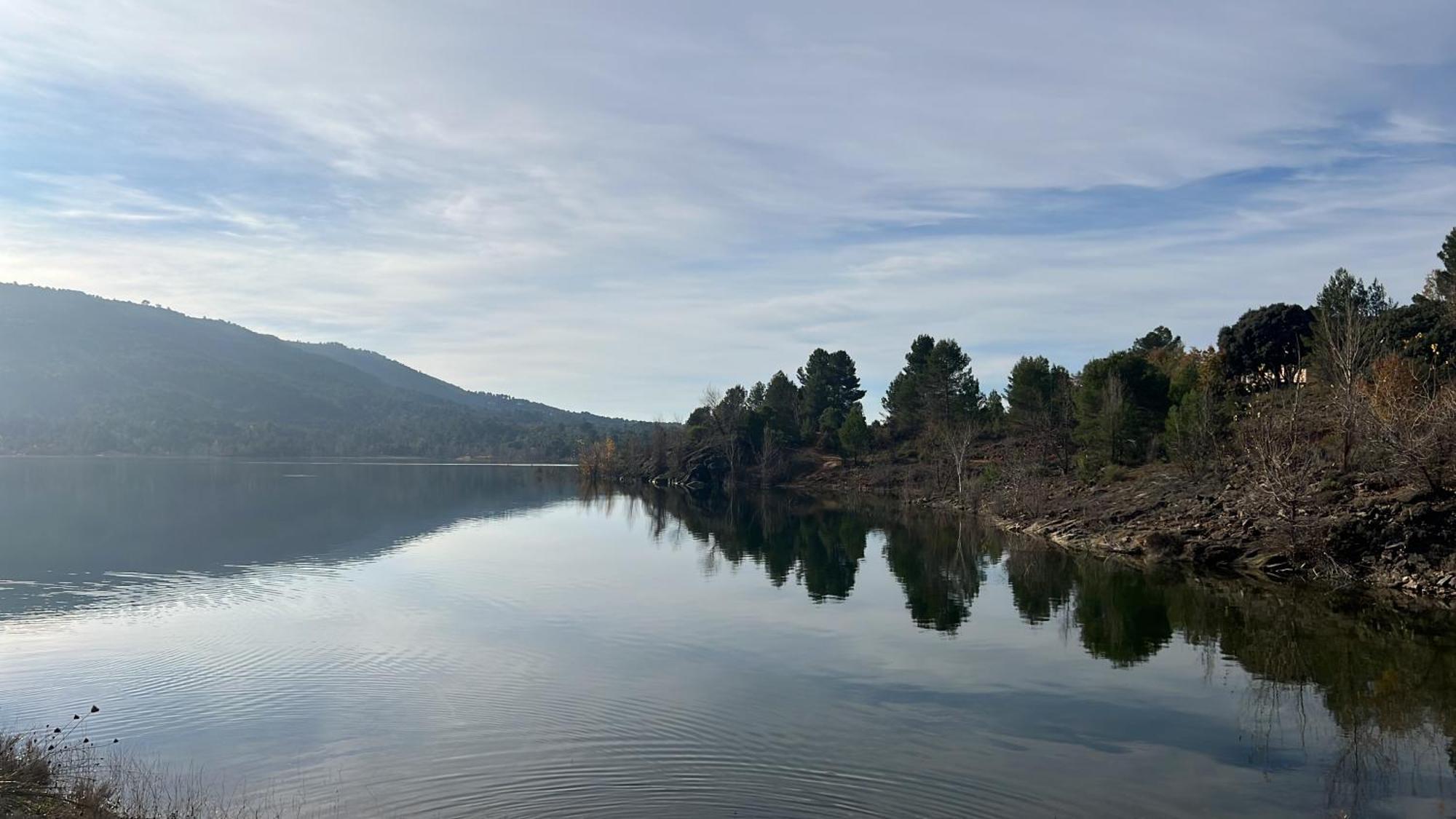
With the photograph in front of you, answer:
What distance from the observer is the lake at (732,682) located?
1527 centimetres

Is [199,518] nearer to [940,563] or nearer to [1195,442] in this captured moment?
[940,563]

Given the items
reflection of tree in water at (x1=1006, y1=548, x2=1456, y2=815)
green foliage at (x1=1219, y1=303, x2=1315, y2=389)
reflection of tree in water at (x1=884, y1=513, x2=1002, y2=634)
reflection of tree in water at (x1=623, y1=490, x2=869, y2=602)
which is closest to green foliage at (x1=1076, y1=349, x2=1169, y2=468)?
green foliage at (x1=1219, y1=303, x2=1315, y2=389)

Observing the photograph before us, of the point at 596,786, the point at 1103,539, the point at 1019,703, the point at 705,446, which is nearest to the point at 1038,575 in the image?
the point at 1103,539

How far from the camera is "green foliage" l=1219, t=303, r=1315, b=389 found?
77562 millimetres

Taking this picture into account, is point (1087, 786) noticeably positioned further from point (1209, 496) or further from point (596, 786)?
point (1209, 496)

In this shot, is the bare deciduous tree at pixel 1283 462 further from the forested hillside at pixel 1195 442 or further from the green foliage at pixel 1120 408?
the green foliage at pixel 1120 408

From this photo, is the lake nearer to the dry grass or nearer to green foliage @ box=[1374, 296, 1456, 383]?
the dry grass

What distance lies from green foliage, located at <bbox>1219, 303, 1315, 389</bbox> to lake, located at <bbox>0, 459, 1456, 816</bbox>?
1742 inches

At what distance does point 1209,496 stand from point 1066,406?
32396mm

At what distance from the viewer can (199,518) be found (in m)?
64.3

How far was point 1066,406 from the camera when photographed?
80562 millimetres

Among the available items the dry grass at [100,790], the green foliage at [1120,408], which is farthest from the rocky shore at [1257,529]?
the dry grass at [100,790]

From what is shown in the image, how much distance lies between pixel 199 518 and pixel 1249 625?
62.4m

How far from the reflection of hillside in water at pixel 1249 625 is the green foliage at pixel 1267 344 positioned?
34.7 m
